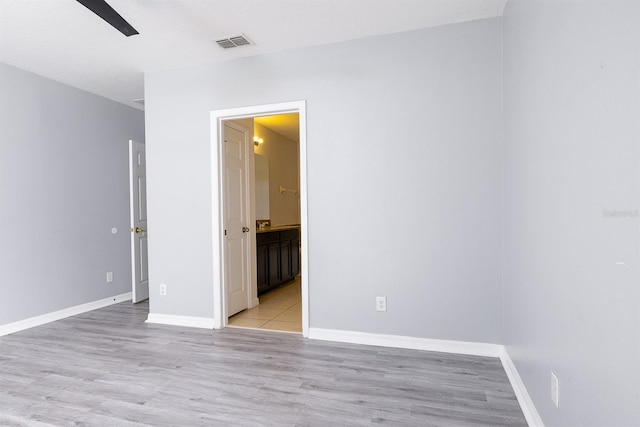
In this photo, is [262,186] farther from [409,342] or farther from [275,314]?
[409,342]

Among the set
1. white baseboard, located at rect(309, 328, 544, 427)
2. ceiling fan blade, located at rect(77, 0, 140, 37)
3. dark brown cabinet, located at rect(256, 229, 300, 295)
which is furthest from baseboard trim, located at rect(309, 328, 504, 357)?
ceiling fan blade, located at rect(77, 0, 140, 37)

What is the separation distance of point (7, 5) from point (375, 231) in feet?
10.4

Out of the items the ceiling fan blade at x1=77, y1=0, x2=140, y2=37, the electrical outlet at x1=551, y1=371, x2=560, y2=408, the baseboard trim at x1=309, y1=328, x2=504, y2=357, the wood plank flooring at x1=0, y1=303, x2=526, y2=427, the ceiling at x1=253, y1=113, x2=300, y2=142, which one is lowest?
the wood plank flooring at x1=0, y1=303, x2=526, y2=427

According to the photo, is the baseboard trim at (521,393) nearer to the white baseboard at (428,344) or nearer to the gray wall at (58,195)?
the white baseboard at (428,344)

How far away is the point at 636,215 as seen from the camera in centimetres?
94

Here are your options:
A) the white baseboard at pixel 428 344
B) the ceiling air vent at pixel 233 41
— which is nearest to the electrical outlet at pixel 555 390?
the white baseboard at pixel 428 344

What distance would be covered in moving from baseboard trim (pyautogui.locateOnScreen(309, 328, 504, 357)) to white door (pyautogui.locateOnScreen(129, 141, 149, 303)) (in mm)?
2702

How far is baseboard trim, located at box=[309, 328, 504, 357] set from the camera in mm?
2781

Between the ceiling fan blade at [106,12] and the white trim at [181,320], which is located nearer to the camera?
the ceiling fan blade at [106,12]

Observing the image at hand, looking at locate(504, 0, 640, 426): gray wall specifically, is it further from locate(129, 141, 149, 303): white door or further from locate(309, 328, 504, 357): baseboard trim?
locate(129, 141, 149, 303): white door

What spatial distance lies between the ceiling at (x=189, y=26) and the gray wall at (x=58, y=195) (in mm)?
521

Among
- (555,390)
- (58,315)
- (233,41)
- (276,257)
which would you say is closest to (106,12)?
(233,41)

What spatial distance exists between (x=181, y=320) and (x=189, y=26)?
9.04 ft

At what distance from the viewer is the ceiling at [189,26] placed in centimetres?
257
